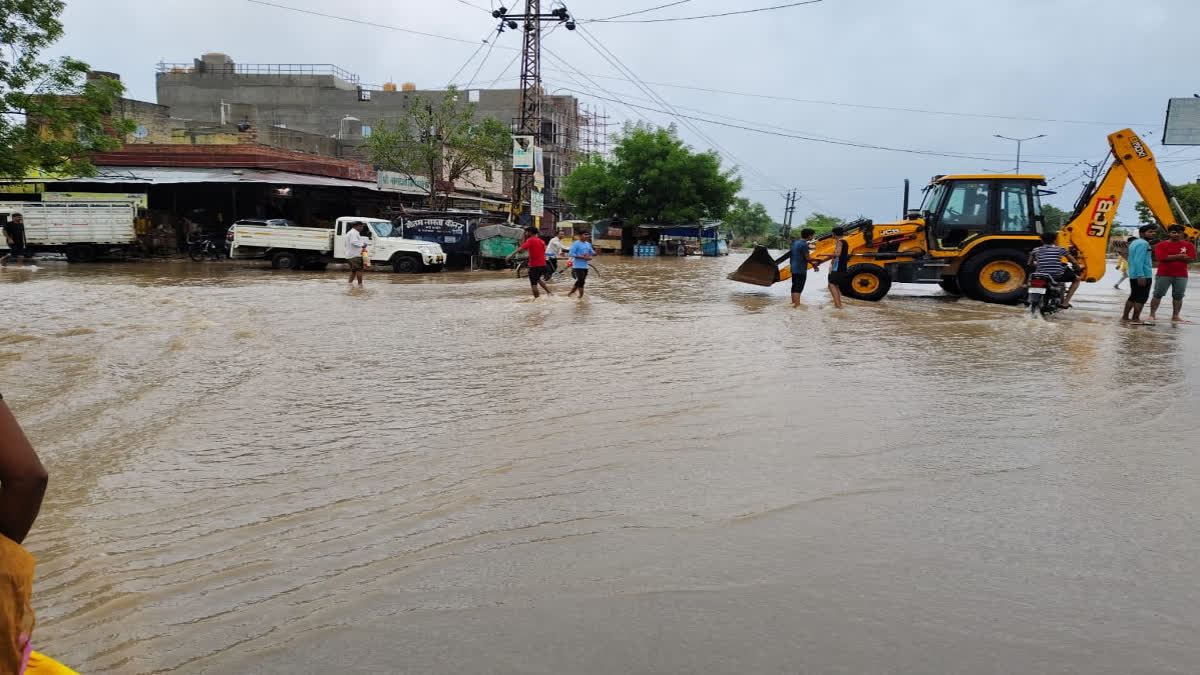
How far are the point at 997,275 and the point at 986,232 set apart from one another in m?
0.86

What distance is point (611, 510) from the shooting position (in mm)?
4645

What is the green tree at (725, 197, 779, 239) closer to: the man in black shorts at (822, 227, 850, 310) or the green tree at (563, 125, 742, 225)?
the green tree at (563, 125, 742, 225)

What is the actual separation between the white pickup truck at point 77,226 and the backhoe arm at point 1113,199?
27.5 m

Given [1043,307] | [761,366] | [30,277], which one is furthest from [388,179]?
[761,366]

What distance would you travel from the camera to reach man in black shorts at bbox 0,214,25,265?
2692 cm

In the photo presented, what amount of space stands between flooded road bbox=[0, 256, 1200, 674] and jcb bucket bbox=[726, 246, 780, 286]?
8573mm

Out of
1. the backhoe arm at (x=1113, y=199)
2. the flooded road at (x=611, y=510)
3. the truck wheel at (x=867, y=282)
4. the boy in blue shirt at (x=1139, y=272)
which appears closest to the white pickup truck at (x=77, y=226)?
the flooded road at (x=611, y=510)

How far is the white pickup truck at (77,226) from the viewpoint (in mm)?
28453

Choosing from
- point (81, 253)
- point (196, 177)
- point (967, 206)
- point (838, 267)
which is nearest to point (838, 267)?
point (838, 267)

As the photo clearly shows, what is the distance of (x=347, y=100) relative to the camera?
195 ft

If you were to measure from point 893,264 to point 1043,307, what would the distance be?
10.9 feet

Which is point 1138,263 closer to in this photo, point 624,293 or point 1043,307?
point 1043,307

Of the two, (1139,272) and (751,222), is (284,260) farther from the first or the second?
(751,222)

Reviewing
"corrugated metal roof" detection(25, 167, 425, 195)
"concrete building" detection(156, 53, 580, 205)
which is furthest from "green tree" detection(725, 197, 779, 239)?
"corrugated metal roof" detection(25, 167, 425, 195)
